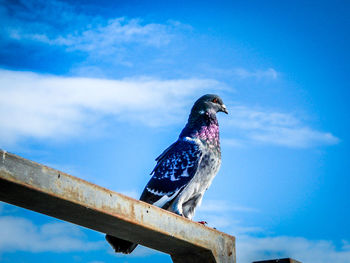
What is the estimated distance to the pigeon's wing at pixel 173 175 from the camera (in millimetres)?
7434

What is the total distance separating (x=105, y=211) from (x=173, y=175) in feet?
12.2

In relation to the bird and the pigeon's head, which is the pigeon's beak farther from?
the bird

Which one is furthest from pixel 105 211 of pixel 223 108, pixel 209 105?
pixel 223 108

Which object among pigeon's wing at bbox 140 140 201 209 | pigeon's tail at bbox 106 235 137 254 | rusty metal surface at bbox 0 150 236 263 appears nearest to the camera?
rusty metal surface at bbox 0 150 236 263

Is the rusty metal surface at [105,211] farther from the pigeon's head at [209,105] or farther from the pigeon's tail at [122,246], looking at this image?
the pigeon's head at [209,105]

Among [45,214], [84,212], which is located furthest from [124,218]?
[45,214]

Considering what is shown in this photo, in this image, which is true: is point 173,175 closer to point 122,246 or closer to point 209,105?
point 209,105

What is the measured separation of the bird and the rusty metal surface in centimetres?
249

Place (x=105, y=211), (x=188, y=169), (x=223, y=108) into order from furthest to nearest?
(x=223, y=108) → (x=188, y=169) → (x=105, y=211)

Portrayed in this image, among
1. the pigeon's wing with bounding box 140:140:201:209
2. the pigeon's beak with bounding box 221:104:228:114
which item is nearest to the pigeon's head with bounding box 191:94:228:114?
the pigeon's beak with bounding box 221:104:228:114

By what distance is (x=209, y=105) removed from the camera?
27.4 ft

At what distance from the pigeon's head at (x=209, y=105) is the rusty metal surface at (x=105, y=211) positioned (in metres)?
3.60

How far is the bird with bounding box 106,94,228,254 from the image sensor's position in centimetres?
745

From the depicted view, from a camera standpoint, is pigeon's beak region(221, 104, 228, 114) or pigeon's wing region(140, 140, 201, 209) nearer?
pigeon's wing region(140, 140, 201, 209)
